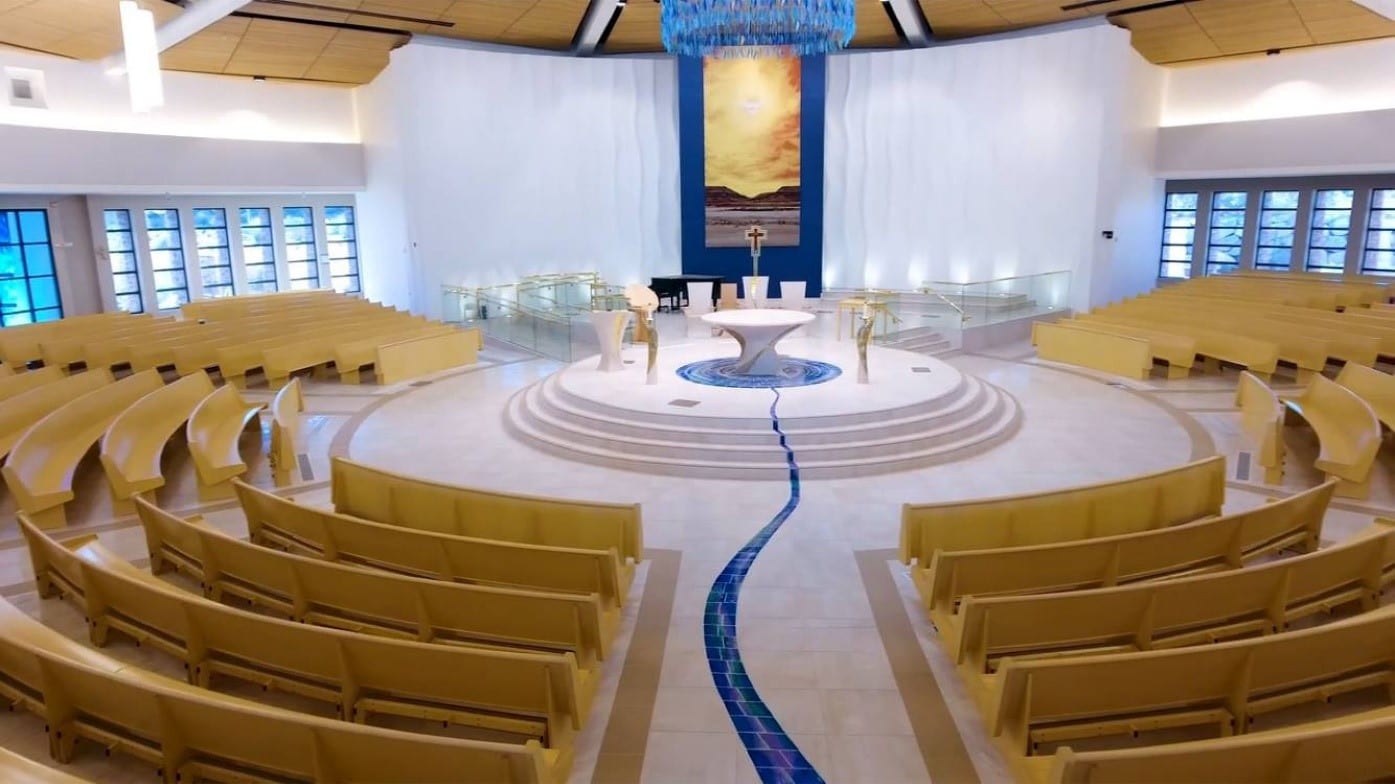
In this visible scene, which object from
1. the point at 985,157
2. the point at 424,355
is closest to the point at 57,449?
the point at 424,355

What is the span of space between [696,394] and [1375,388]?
276 inches

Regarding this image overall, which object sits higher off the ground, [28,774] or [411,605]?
[28,774]

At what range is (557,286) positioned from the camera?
15.5 metres

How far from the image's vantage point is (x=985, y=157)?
58.6 feet

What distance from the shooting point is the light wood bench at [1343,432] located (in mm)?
7219

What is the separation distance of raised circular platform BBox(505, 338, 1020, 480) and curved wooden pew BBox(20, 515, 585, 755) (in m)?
4.58

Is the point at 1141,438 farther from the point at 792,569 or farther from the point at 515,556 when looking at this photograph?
the point at 515,556

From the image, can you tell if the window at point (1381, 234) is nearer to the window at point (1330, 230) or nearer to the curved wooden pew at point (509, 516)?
the window at point (1330, 230)

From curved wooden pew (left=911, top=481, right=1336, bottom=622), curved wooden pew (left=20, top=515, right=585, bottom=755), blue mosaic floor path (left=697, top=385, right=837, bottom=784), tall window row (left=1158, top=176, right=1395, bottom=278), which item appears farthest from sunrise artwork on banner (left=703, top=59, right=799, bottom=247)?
curved wooden pew (left=20, top=515, right=585, bottom=755)

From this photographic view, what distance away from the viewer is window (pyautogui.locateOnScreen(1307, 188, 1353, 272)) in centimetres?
1808

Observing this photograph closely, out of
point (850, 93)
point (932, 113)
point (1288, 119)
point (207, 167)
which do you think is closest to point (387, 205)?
point (207, 167)

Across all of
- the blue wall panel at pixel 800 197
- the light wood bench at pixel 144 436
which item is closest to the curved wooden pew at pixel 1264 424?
the light wood bench at pixel 144 436

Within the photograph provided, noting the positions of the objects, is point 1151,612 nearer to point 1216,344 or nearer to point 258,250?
point 1216,344

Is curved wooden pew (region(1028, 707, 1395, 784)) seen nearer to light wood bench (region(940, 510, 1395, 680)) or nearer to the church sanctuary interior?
the church sanctuary interior
